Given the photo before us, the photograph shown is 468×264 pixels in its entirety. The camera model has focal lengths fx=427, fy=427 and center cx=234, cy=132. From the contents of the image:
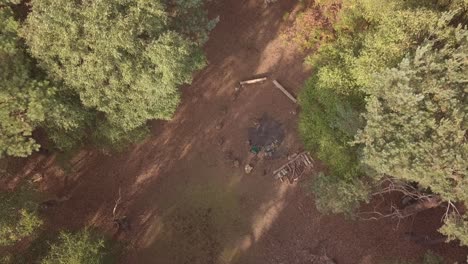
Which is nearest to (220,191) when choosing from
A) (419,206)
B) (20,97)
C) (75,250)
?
(75,250)

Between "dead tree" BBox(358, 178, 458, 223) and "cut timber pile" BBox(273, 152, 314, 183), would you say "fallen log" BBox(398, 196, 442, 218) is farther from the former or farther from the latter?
"cut timber pile" BBox(273, 152, 314, 183)

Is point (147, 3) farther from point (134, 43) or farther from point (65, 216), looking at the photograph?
point (65, 216)

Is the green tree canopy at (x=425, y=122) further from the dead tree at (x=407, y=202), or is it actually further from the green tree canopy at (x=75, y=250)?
the green tree canopy at (x=75, y=250)

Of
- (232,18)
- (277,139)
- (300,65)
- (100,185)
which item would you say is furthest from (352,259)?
(232,18)

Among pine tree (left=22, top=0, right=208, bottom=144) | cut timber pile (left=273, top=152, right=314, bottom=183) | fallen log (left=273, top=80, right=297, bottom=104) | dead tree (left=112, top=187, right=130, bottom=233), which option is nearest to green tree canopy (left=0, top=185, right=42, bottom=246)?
dead tree (left=112, top=187, right=130, bottom=233)

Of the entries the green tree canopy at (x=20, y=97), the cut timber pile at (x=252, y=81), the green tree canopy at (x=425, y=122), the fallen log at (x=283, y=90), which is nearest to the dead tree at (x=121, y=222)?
the green tree canopy at (x=20, y=97)

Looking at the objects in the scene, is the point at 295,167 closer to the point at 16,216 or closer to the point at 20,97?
the point at 16,216
